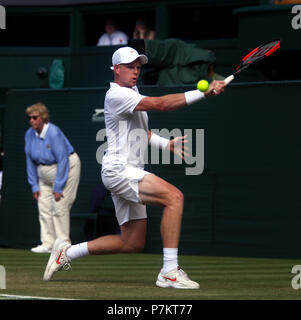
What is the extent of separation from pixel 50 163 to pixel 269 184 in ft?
10.2

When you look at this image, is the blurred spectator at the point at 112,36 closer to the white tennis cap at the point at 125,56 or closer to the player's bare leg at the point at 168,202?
the white tennis cap at the point at 125,56

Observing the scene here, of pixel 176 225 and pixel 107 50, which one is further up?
pixel 107 50

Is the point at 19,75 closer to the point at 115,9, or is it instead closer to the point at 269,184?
the point at 115,9

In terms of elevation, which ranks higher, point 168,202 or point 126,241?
point 168,202

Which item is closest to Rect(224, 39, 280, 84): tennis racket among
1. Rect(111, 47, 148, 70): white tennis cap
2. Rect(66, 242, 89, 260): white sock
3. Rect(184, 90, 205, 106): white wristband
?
Rect(184, 90, 205, 106): white wristband

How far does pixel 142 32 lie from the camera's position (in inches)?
616

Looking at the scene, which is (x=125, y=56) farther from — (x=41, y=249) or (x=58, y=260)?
(x=41, y=249)

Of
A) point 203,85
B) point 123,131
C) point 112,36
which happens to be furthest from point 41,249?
point 203,85

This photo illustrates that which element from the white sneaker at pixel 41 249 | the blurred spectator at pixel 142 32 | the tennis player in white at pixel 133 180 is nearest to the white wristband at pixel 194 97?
the tennis player in white at pixel 133 180

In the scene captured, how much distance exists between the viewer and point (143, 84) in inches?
558

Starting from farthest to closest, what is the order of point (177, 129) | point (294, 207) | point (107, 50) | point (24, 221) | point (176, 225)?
point (107, 50)
point (24, 221)
point (177, 129)
point (294, 207)
point (176, 225)

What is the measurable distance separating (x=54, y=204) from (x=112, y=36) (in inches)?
179

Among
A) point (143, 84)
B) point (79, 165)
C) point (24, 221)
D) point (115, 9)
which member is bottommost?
point (24, 221)

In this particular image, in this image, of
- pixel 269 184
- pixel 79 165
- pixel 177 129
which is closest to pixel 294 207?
pixel 269 184
